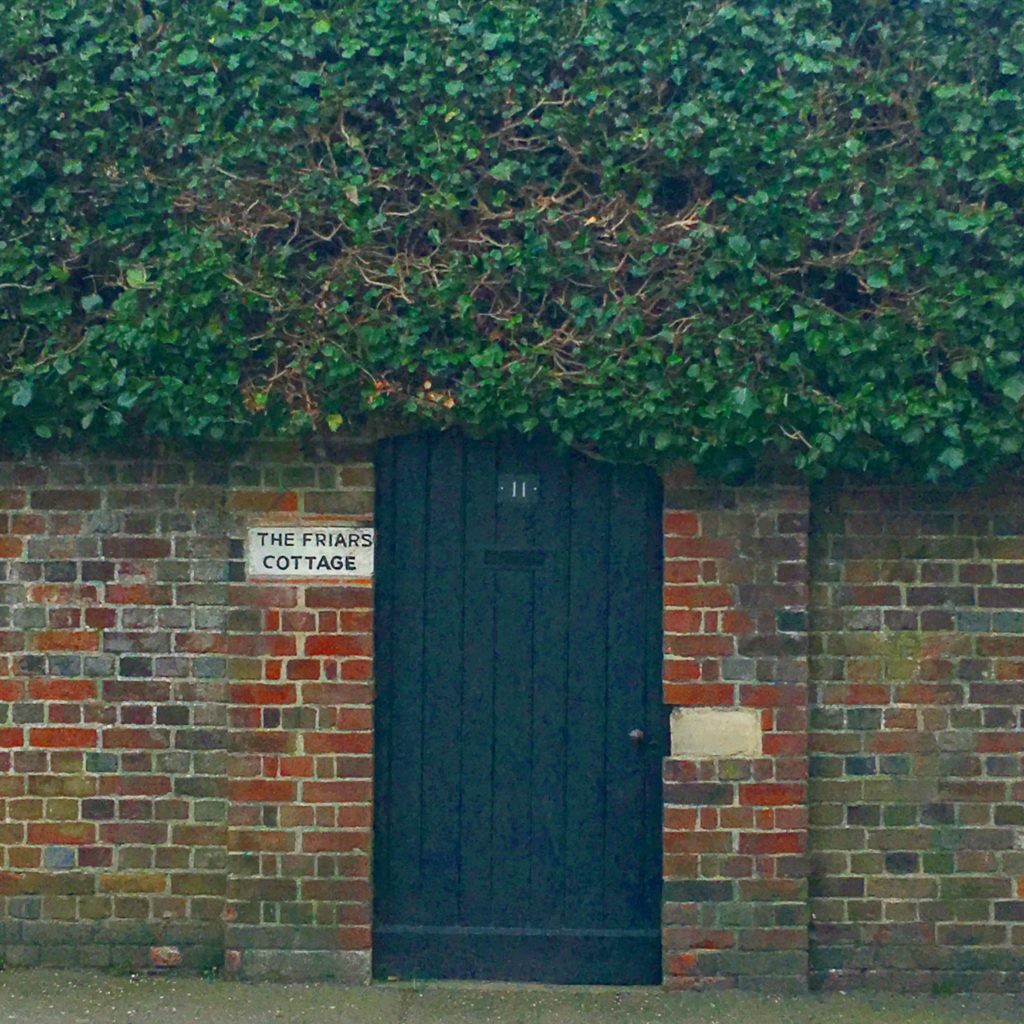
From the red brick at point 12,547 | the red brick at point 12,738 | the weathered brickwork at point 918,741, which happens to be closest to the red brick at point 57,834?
the red brick at point 12,738

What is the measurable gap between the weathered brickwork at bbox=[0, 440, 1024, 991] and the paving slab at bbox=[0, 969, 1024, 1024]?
0.09 m

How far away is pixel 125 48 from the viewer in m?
5.36

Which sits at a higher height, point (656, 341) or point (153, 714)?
point (656, 341)

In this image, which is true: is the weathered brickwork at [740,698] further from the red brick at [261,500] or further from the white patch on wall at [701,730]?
the red brick at [261,500]

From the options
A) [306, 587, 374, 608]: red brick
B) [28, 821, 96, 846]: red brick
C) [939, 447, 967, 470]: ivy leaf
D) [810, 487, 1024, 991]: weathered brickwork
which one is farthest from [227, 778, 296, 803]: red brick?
[939, 447, 967, 470]: ivy leaf

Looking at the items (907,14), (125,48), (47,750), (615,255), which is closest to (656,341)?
(615,255)

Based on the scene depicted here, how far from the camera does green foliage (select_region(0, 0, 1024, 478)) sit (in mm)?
5289

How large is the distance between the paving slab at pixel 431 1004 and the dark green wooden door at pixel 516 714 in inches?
7.4

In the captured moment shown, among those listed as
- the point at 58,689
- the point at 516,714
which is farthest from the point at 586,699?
the point at 58,689

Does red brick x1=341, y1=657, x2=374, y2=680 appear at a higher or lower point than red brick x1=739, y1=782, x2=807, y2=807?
higher

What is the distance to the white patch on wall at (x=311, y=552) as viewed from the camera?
18.4 ft

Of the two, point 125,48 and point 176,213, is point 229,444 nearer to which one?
point 176,213

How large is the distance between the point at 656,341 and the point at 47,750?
295 cm

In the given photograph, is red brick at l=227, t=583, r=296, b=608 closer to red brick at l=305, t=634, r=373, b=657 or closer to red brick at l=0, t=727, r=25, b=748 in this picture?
red brick at l=305, t=634, r=373, b=657
